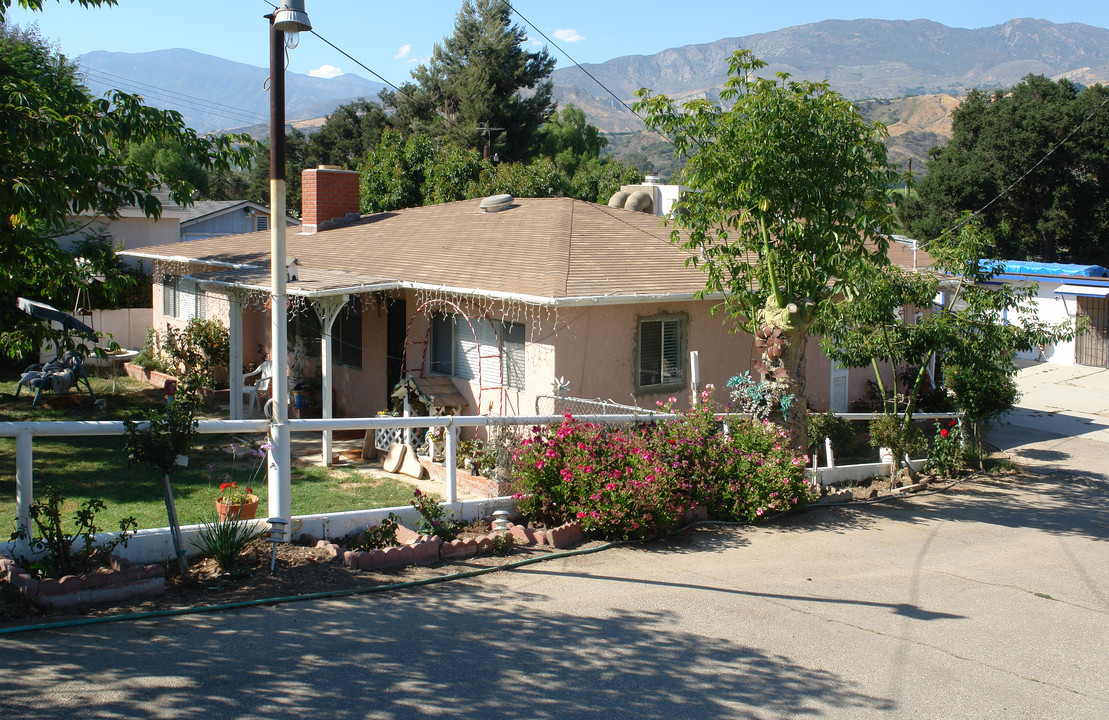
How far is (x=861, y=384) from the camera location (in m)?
16.8

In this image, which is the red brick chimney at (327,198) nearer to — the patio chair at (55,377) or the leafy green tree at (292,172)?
the patio chair at (55,377)

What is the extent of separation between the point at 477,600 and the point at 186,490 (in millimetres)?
4981

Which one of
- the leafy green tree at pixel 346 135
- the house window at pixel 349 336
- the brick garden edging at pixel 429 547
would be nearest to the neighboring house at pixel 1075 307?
the house window at pixel 349 336

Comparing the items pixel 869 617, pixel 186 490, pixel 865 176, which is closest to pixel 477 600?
pixel 869 617

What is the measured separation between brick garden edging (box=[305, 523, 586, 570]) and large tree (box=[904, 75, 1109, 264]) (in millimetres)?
31598

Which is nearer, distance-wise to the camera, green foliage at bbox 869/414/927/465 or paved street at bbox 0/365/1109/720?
paved street at bbox 0/365/1109/720

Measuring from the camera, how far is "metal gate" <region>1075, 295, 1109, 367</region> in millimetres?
26469

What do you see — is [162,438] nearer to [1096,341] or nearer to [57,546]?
[57,546]

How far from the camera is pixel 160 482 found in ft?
33.6

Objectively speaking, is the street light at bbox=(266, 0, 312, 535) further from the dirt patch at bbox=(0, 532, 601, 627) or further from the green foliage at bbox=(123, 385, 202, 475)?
the green foliage at bbox=(123, 385, 202, 475)

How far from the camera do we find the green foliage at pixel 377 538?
22.9ft

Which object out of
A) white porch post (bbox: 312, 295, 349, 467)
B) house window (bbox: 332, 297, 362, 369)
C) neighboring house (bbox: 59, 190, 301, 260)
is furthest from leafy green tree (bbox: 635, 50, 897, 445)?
neighboring house (bbox: 59, 190, 301, 260)

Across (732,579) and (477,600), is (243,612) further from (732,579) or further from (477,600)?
(732,579)

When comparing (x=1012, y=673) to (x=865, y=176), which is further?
(x=865, y=176)
